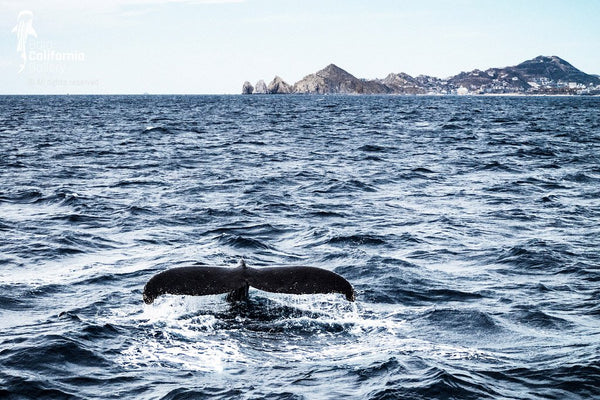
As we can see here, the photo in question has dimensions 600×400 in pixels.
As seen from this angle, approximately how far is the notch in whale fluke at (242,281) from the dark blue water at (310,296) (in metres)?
0.54

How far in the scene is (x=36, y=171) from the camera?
26000mm

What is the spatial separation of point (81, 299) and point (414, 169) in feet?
60.9

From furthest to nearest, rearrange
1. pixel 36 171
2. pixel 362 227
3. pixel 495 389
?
1. pixel 36 171
2. pixel 362 227
3. pixel 495 389

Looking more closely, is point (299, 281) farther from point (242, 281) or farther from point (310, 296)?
point (310, 296)

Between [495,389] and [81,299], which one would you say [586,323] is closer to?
[495,389]

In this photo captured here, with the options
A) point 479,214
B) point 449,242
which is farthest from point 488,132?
point 449,242

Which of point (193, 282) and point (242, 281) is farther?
point (242, 281)

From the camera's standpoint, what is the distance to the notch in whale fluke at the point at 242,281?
8.26 m

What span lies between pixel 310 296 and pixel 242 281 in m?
1.46

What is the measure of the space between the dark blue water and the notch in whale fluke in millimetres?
541

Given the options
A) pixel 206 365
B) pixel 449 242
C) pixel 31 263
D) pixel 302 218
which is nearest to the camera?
pixel 206 365

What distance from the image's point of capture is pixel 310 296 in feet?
32.3

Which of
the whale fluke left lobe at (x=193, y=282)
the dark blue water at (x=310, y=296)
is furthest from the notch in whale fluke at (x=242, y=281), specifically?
the dark blue water at (x=310, y=296)

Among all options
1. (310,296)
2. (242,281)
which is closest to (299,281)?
(242,281)
